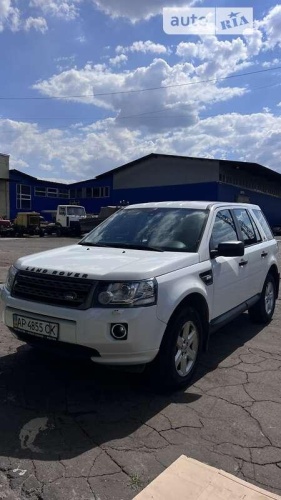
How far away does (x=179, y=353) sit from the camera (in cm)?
391

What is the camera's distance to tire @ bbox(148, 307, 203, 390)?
3.69 meters

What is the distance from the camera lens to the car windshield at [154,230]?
4523 millimetres

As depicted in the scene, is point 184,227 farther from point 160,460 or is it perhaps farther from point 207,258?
point 160,460

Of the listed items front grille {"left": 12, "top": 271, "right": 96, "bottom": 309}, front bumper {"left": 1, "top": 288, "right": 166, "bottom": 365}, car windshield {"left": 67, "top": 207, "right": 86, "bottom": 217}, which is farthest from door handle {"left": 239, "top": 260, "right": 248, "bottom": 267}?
car windshield {"left": 67, "top": 207, "right": 86, "bottom": 217}

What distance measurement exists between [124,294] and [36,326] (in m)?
0.89

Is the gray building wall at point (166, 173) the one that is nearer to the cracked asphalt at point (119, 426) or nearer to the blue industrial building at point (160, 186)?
the blue industrial building at point (160, 186)

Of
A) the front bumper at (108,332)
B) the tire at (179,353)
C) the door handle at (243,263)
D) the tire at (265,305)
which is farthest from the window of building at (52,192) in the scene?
the front bumper at (108,332)

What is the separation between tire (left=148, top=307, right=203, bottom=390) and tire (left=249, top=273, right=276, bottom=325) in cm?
232

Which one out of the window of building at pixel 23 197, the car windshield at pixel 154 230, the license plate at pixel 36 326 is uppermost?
the window of building at pixel 23 197

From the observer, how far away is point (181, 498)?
249 centimetres

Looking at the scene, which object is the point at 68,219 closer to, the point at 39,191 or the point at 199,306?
the point at 39,191

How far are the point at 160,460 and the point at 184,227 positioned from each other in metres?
2.56

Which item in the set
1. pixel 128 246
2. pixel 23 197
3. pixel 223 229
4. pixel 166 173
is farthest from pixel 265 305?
pixel 23 197

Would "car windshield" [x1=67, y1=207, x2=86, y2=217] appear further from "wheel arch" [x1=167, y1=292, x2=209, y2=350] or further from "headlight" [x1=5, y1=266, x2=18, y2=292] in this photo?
"wheel arch" [x1=167, y1=292, x2=209, y2=350]
